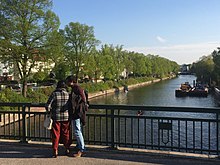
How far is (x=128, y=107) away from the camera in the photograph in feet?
24.7

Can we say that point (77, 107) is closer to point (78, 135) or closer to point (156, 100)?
point (78, 135)

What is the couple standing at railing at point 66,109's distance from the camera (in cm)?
→ 696

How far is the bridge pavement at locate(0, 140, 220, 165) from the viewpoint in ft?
21.5

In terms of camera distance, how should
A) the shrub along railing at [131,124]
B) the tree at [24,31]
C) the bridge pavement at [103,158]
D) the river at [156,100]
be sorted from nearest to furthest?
the bridge pavement at [103,158]
the shrub along railing at [131,124]
the tree at [24,31]
the river at [156,100]

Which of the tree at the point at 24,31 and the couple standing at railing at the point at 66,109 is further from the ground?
the tree at the point at 24,31

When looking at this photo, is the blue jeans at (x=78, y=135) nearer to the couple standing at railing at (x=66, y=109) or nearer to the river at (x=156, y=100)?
the couple standing at railing at (x=66, y=109)

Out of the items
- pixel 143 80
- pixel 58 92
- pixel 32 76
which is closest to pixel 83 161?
pixel 58 92

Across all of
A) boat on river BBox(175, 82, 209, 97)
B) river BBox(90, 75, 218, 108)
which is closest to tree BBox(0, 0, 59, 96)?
river BBox(90, 75, 218, 108)

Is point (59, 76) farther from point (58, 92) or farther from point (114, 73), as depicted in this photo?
point (58, 92)

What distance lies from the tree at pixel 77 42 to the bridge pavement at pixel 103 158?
49346 mm

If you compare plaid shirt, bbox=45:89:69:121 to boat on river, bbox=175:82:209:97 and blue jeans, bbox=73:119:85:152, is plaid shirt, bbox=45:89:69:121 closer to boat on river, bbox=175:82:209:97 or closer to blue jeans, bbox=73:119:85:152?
blue jeans, bbox=73:119:85:152

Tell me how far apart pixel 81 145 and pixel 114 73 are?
68.4 metres

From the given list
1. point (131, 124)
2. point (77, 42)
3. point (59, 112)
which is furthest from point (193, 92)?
point (59, 112)

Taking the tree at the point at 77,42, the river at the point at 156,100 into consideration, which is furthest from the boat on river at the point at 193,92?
the tree at the point at 77,42
